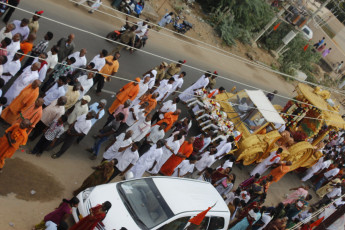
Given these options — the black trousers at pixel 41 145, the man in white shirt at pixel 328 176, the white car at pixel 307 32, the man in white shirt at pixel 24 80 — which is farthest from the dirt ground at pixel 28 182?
the white car at pixel 307 32

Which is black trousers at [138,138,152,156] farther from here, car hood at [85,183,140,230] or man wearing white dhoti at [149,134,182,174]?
car hood at [85,183,140,230]

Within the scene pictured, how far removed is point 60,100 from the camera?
822 cm

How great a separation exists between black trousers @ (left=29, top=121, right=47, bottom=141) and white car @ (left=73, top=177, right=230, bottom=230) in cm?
203

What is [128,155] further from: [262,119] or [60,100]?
[262,119]

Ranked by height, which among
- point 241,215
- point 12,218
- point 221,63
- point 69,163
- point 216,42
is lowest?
point 241,215

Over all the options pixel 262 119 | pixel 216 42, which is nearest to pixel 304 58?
pixel 216 42

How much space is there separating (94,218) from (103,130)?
3559mm

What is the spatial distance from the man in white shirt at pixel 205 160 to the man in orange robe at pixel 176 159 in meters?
0.42

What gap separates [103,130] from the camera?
384 inches

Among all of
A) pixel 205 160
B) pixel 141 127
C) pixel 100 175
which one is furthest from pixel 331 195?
pixel 100 175

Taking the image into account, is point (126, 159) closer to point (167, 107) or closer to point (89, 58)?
point (167, 107)

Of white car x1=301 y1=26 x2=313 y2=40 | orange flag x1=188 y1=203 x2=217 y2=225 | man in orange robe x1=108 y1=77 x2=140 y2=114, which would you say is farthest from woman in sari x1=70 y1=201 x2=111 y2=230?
white car x1=301 y1=26 x2=313 y2=40

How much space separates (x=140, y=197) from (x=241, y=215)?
11.3 ft

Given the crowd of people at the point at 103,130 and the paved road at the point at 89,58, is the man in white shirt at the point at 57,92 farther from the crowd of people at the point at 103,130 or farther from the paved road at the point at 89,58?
the paved road at the point at 89,58
